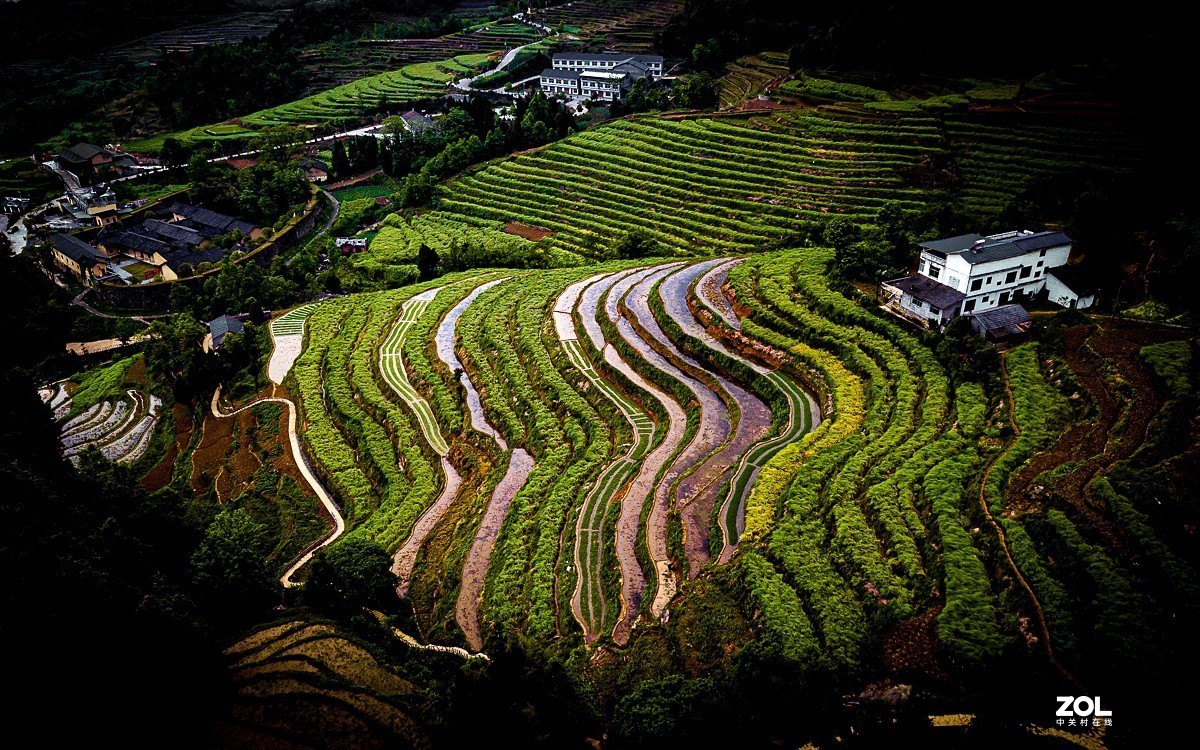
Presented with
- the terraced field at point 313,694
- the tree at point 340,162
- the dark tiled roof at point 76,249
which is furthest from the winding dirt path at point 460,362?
the tree at point 340,162

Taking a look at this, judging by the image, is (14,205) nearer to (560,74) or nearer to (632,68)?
(560,74)

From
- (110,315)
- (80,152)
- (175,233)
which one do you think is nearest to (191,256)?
(175,233)

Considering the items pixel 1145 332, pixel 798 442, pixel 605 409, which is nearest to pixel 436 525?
pixel 605 409

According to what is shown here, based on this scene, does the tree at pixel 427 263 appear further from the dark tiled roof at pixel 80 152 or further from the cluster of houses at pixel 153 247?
the dark tiled roof at pixel 80 152

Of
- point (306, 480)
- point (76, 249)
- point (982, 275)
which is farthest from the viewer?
point (76, 249)

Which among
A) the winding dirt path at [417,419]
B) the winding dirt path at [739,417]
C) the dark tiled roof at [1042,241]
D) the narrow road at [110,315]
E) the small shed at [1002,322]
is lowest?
the narrow road at [110,315]

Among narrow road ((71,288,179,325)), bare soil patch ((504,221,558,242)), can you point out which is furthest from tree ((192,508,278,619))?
narrow road ((71,288,179,325))
